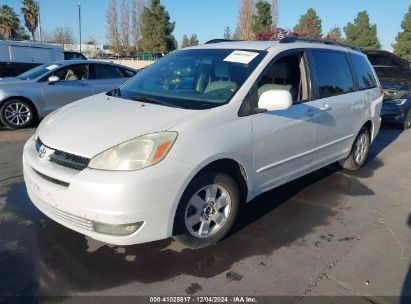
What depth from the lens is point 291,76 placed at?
420cm

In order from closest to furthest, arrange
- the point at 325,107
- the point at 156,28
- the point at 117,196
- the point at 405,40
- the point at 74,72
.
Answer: the point at 117,196, the point at 325,107, the point at 74,72, the point at 405,40, the point at 156,28

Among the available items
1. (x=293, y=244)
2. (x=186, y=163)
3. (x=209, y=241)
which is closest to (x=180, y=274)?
(x=209, y=241)

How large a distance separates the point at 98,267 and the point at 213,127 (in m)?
1.41

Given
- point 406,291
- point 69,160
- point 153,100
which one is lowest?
point 406,291

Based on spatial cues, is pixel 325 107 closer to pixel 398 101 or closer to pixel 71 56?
pixel 398 101

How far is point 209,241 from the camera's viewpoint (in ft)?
10.8

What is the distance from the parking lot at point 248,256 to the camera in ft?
9.25

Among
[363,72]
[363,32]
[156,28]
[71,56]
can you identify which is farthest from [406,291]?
[363,32]

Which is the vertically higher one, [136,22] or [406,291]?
[136,22]

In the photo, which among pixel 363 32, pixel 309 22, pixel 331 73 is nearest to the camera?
pixel 331 73

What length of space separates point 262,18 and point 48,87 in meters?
27.7

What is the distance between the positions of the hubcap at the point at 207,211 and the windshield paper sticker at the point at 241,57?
1307 millimetres

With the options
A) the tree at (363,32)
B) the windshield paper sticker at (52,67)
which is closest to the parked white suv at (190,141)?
the windshield paper sticker at (52,67)

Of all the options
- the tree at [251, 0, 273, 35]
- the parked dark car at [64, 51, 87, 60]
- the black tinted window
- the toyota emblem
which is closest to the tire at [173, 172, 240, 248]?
the toyota emblem
